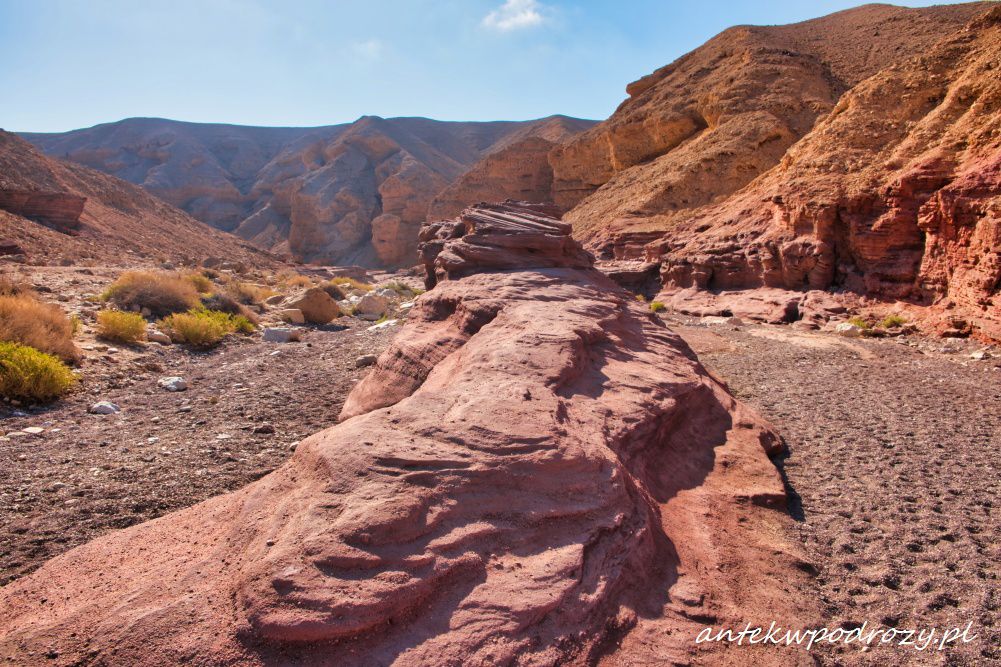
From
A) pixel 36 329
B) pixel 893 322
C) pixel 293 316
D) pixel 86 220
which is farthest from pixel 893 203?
pixel 86 220

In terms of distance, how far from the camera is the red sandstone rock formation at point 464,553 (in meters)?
2.27

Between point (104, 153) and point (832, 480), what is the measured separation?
94685mm

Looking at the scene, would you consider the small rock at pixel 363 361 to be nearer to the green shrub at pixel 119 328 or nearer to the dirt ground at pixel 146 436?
the dirt ground at pixel 146 436

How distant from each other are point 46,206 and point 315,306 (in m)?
21.8

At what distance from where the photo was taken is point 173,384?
803 cm

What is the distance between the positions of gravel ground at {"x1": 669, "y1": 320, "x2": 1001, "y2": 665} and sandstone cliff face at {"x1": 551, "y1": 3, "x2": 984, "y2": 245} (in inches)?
687

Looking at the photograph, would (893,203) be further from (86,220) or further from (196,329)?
(86,220)

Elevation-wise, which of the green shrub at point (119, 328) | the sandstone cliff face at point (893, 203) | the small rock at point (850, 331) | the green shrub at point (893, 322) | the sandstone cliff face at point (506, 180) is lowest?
the green shrub at point (119, 328)

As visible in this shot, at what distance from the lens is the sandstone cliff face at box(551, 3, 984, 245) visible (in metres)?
25.3

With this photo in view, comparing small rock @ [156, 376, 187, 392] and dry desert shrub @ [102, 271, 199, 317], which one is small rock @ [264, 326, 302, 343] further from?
small rock @ [156, 376, 187, 392]

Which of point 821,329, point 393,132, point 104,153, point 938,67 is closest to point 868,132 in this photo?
point 938,67

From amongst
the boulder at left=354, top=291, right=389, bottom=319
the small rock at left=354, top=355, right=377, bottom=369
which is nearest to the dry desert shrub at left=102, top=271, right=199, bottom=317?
the boulder at left=354, top=291, right=389, bottom=319

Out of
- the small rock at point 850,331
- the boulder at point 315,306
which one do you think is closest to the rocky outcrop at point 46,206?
the boulder at point 315,306

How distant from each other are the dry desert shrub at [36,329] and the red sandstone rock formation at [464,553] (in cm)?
668
